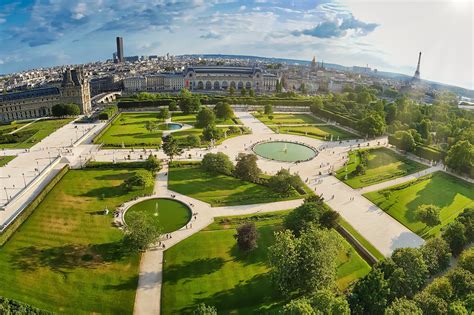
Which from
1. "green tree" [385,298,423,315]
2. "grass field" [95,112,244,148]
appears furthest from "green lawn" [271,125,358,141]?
"green tree" [385,298,423,315]

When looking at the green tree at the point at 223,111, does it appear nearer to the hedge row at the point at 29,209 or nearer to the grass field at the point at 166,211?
the hedge row at the point at 29,209

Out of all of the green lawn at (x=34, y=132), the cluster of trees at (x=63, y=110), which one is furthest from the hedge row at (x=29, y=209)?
the cluster of trees at (x=63, y=110)

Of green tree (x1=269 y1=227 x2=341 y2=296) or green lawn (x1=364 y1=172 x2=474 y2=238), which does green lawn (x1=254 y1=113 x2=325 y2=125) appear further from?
green tree (x1=269 y1=227 x2=341 y2=296)

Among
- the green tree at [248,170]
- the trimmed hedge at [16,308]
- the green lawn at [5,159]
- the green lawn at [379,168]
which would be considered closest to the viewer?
the trimmed hedge at [16,308]

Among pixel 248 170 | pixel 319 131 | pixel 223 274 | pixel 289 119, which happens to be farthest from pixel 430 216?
pixel 289 119

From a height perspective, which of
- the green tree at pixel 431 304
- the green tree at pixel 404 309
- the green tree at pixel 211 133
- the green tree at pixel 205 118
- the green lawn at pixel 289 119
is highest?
the green tree at pixel 205 118
